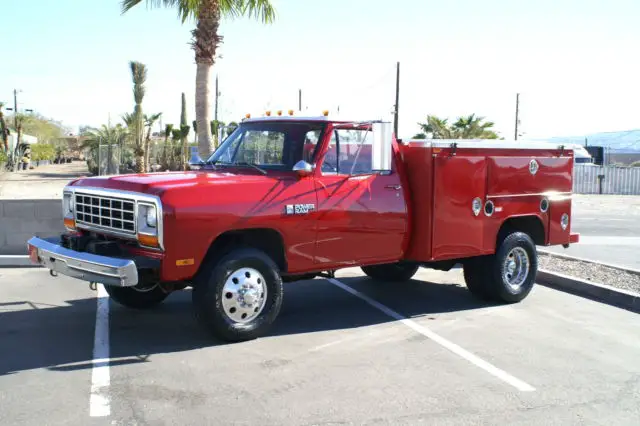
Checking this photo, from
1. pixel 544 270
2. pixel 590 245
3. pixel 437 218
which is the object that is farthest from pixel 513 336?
pixel 590 245

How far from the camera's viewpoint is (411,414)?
4.90 metres

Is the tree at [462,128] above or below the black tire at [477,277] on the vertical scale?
above

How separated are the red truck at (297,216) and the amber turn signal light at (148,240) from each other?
0.5 inches

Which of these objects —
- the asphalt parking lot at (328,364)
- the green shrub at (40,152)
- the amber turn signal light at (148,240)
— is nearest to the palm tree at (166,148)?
the green shrub at (40,152)

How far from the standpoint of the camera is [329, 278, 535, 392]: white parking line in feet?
18.5

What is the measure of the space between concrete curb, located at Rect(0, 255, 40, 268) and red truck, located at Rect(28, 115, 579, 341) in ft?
10.7

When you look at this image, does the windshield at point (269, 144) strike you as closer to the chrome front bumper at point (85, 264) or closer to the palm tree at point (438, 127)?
the chrome front bumper at point (85, 264)

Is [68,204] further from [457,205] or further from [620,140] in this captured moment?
[620,140]

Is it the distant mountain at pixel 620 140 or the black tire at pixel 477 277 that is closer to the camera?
the black tire at pixel 477 277

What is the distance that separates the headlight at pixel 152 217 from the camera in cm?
593

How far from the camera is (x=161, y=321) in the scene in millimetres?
7309

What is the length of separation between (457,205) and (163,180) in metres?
3.41

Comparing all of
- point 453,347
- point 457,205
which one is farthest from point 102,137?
point 453,347

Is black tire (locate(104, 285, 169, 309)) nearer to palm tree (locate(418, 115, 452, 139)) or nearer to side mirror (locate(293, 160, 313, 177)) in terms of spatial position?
side mirror (locate(293, 160, 313, 177))
